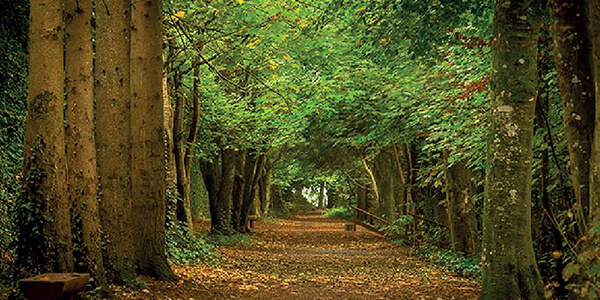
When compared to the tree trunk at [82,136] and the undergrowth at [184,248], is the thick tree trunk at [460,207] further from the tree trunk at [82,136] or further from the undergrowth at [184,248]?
the tree trunk at [82,136]

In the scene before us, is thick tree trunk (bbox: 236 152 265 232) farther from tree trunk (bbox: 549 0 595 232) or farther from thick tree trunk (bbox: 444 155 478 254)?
tree trunk (bbox: 549 0 595 232)

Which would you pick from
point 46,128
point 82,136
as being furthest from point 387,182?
point 46,128

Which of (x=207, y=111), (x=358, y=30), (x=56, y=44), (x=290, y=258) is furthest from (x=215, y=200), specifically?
(x=56, y=44)

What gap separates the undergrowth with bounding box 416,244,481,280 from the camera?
14.2 m

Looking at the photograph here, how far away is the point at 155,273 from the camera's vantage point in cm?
1009

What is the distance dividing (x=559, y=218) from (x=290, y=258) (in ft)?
33.0

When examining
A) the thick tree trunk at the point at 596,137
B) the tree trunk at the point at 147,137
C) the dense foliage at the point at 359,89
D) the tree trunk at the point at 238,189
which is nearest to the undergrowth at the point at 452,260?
the dense foliage at the point at 359,89

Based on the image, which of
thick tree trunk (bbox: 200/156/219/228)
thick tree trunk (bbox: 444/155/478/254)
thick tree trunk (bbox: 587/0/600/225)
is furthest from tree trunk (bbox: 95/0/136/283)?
thick tree trunk (bbox: 200/156/219/228)

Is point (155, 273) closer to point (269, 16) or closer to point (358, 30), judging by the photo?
point (269, 16)

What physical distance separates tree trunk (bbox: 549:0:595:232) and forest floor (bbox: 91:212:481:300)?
4.18m

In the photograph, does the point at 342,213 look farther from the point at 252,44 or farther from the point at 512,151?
the point at 512,151

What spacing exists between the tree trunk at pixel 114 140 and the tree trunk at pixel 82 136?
1.12 meters

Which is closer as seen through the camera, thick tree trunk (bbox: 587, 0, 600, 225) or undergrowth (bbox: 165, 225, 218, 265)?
thick tree trunk (bbox: 587, 0, 600, 225)

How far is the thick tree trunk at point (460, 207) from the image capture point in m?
17.4
